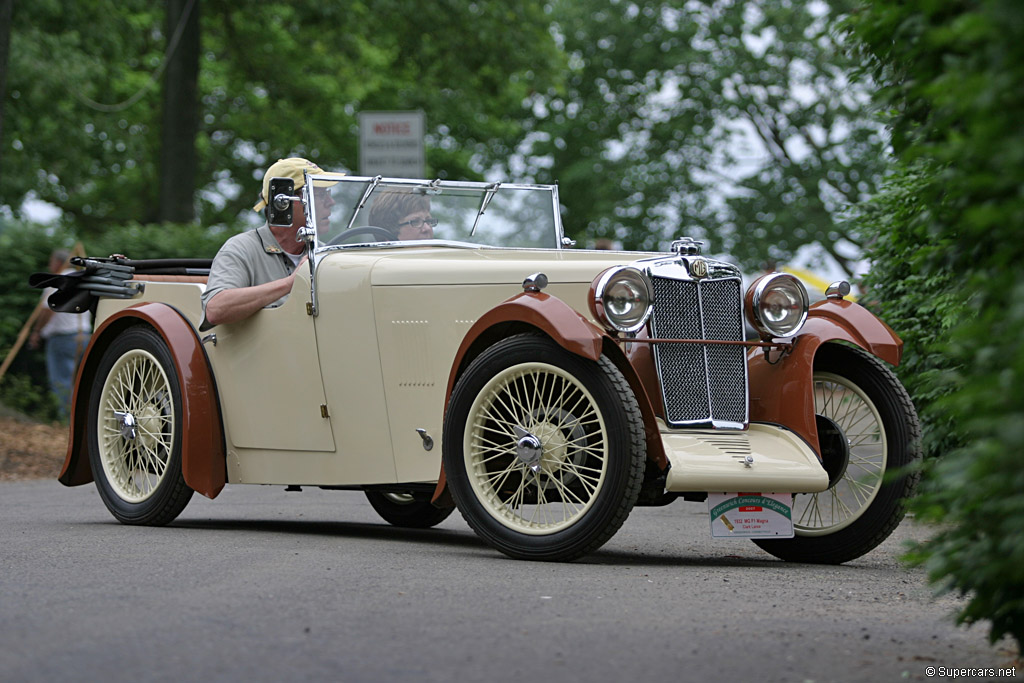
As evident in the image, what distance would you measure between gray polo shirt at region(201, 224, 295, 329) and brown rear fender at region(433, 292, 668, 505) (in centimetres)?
167

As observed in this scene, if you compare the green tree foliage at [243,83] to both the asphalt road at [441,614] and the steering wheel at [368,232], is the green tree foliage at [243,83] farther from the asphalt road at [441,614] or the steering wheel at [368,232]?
the asphalt road at [441,614]

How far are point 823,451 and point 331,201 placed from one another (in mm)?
2858

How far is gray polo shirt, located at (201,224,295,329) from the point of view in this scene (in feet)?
24.8

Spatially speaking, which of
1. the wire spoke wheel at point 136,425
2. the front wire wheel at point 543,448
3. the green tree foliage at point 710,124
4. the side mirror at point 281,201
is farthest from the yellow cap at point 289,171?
the green tree foliage at point 710,124

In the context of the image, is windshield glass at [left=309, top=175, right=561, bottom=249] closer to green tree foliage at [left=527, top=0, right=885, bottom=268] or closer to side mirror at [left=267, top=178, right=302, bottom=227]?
side mirror at [left=267, top=178, right=302, bottom=227]

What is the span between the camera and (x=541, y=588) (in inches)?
204

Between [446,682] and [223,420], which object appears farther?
[223,420]

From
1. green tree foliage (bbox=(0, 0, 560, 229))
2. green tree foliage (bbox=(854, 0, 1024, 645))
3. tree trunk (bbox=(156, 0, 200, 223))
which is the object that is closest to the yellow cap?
green tree foliage (bbox=(854, 0, 1024, 645))

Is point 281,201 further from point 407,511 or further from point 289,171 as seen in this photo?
point 407,511

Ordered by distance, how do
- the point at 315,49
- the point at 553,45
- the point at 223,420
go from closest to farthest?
the point at 223,420 → the point at 553,45 → the point at 315,49

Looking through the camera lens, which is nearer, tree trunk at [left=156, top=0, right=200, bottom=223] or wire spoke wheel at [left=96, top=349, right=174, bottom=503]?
wire spoke wheel at [left=96, top=349, right=174, bottom=503]

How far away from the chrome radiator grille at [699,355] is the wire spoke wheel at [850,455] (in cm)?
45

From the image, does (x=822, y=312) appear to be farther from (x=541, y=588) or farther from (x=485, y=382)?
(x=541, y=588)

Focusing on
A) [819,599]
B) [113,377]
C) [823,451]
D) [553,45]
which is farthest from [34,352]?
[819,599]
